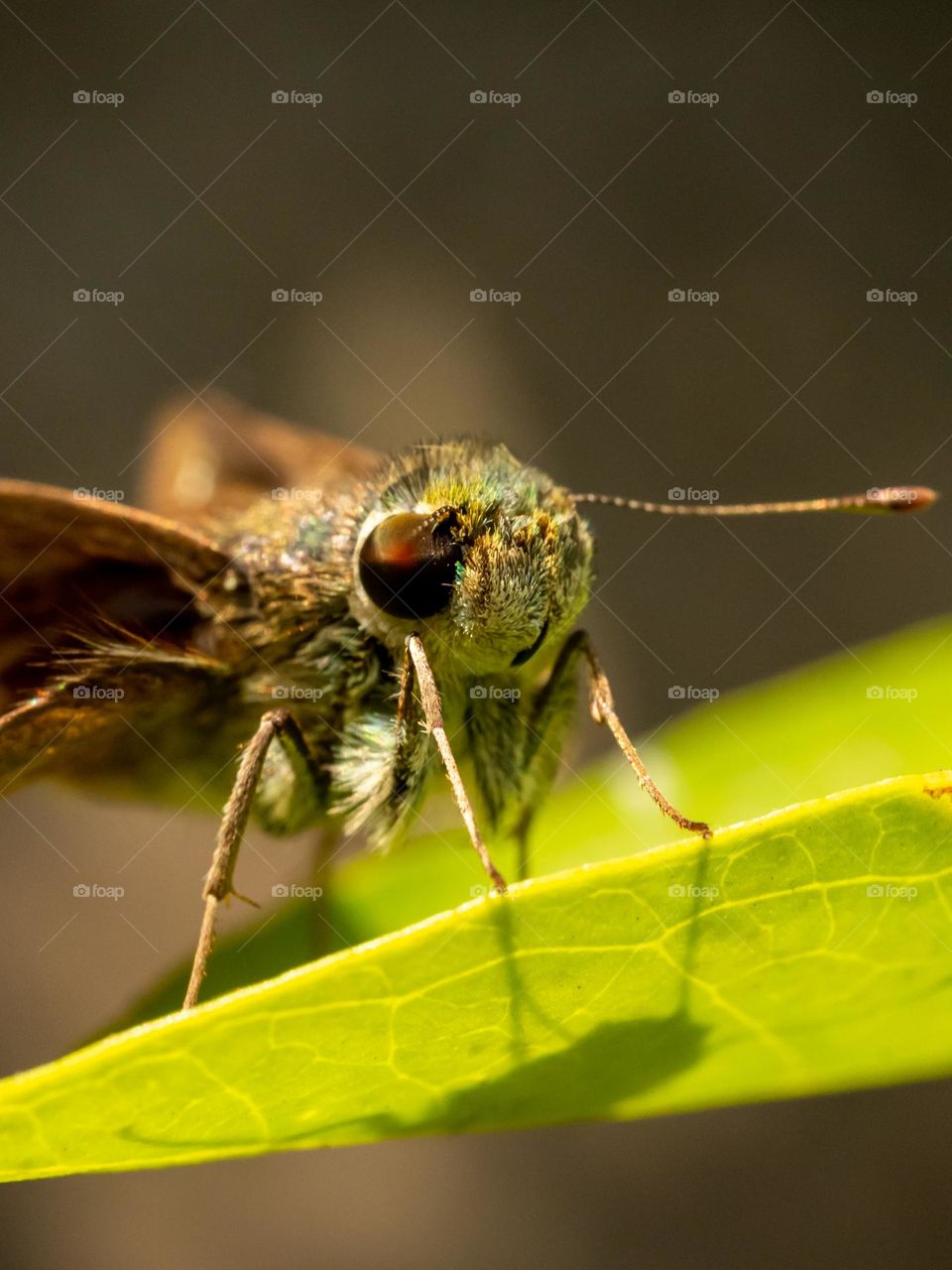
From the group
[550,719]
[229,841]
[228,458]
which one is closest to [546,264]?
[228,458]

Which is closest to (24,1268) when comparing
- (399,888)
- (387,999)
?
(399,888)

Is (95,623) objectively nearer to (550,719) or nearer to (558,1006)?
(550,719)

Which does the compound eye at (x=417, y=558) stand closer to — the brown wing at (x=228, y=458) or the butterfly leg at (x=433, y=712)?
the butterfly leg at (x=433, y=712)

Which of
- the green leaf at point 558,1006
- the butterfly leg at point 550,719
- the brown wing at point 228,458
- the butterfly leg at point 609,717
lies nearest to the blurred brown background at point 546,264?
the brown wing at point 228,458

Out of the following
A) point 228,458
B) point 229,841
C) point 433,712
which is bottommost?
point 229,841

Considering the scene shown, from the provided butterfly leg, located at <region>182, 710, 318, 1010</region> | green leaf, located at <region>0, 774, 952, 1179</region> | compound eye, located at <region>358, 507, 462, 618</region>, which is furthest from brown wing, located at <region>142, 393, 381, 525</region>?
green leaf, located at <region>0, 774, 952, 1179</region>

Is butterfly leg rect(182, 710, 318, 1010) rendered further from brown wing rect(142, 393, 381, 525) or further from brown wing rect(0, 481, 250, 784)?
brown wing rect(142, 393, 381, 525)
